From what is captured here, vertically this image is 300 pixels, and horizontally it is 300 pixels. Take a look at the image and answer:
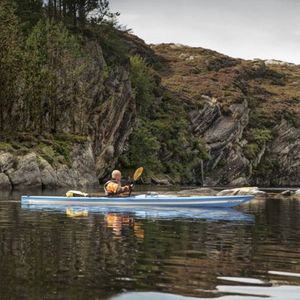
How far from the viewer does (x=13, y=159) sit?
4159 cm

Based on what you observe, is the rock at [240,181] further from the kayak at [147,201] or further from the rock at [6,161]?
the kayak at [147,201]

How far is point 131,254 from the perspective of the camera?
445 inches

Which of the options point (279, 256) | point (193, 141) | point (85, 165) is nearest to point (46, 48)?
point (85, 165)

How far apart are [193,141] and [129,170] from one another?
16.4 m

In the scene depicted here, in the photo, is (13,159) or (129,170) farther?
(129,170)

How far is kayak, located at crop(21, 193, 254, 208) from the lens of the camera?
82.5 ft

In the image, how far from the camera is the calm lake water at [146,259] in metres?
8.10

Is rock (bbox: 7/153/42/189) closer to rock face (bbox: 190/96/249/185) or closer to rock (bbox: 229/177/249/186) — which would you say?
rock face (bbox: 190/96/249/185)

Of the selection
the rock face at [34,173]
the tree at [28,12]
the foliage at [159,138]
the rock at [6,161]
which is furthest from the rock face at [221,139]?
the rock at [6,161]

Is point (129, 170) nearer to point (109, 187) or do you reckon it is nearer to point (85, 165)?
point (85, 165)

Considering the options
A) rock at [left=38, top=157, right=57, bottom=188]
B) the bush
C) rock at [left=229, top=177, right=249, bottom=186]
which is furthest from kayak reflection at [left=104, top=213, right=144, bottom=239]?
the bush

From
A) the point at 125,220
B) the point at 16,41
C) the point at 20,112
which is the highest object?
the point at 16,41

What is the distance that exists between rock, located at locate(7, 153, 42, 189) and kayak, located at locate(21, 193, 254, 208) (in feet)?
50.7

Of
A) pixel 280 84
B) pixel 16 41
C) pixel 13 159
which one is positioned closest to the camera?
pixel 13 159
